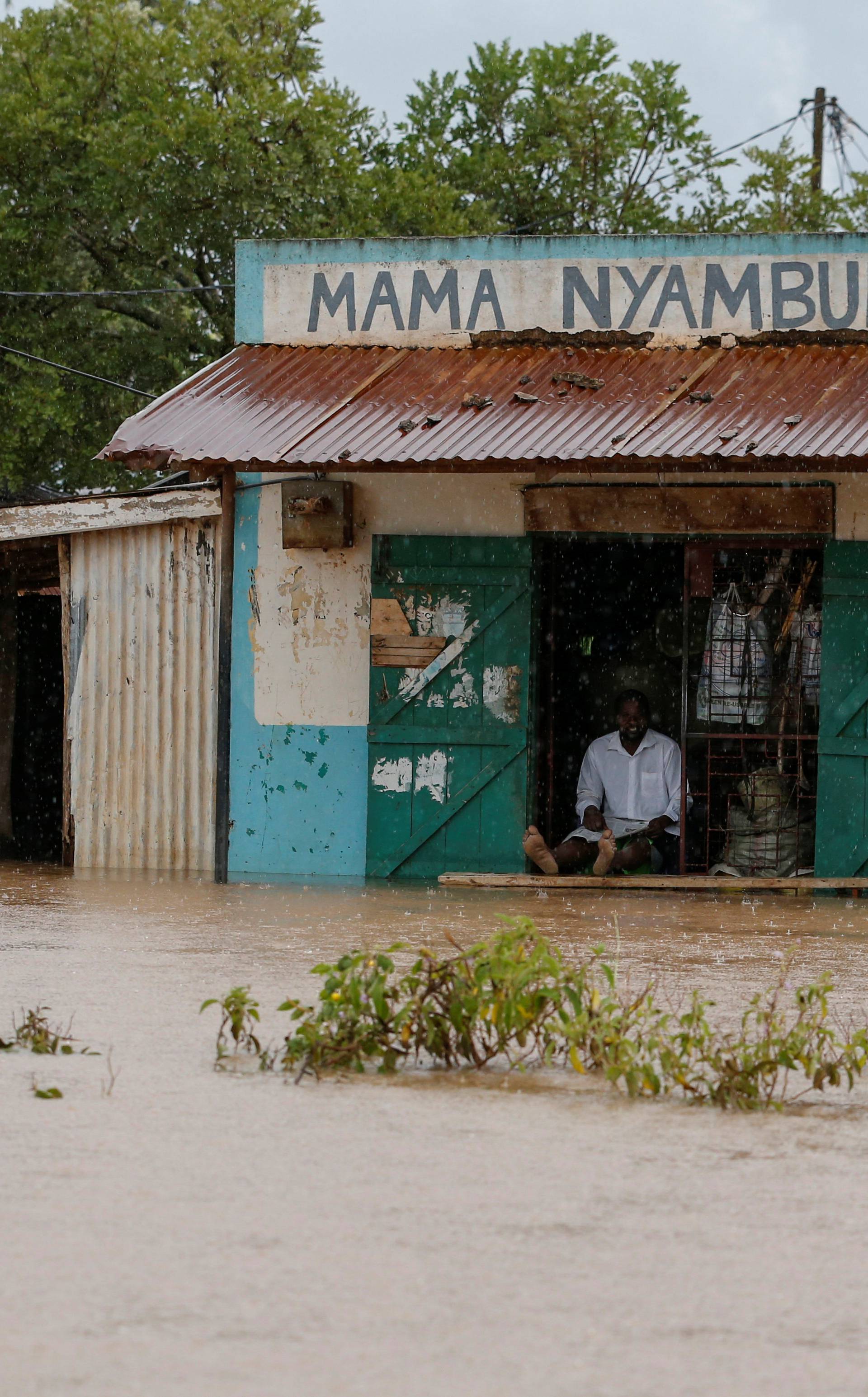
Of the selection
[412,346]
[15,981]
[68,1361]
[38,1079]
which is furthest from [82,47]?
[68,1361]

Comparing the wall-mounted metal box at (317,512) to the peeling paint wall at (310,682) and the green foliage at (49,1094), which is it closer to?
the peeling paint wall at (310,682)

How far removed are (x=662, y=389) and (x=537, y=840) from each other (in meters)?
2.75

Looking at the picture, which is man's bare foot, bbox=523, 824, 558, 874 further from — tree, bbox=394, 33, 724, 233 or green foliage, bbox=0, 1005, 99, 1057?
tree, bbox=394, 33, 724, 233

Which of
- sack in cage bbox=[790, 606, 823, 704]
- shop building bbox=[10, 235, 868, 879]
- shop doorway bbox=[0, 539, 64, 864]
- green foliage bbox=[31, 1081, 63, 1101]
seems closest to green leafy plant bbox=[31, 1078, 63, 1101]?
green foliage bbox=[31, 1081, 63, 1101]

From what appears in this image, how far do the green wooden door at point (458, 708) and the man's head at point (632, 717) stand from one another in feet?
3.56

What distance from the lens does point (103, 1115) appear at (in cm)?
425

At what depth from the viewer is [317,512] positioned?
10.3m

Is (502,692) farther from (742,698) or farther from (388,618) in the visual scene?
(742,698)

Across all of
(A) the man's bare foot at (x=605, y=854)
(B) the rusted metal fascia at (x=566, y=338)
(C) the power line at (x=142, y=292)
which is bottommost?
(A) the man's bare foot at (x=605, y=854)

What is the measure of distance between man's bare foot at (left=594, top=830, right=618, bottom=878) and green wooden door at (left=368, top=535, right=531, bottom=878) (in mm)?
466

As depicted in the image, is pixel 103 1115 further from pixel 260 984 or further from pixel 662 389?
pixel 662 389

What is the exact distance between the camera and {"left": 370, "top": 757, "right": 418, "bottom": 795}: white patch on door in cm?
1050

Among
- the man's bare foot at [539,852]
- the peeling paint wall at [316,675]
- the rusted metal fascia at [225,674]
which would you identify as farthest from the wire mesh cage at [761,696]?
the rusted metal fascia at [225,674]

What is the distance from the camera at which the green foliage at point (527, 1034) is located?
457cm
